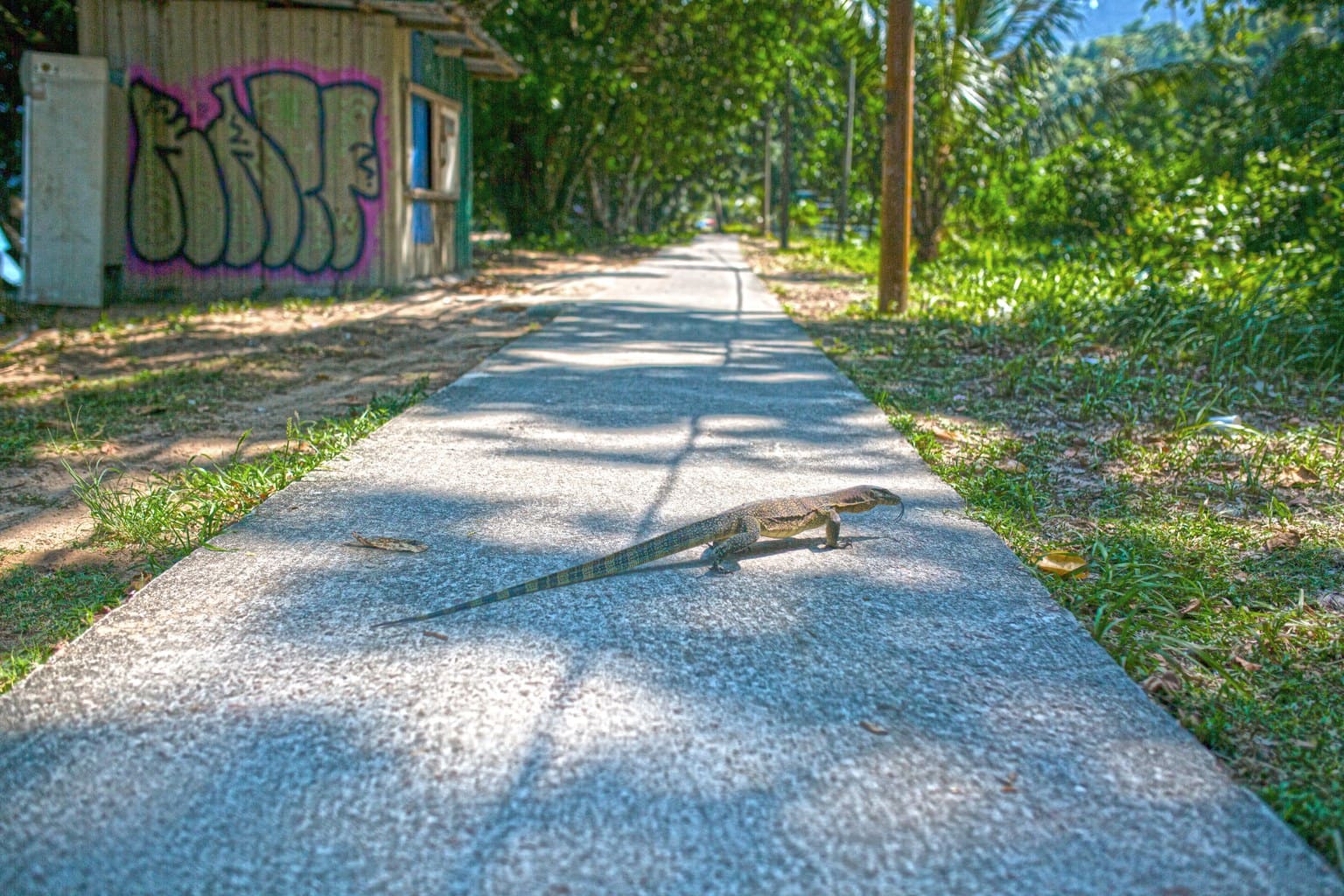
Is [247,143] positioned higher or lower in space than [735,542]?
higher

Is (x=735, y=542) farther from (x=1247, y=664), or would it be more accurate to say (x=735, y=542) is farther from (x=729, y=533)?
(x=1247, y=664)

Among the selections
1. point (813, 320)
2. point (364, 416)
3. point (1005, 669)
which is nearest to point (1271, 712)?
point (1005, 669)

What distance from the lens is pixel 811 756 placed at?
7.64 ft

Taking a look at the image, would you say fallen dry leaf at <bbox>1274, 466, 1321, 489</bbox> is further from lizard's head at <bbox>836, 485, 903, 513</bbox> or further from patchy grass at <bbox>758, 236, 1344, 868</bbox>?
lizard's head at <bbox>836, 485, 903, 513</bbox>

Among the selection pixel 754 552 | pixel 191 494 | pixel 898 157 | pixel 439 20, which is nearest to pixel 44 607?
pixel 191 494

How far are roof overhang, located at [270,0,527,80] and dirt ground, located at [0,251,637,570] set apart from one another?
10.0 feet

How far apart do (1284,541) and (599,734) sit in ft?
9.74

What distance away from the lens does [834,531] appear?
379 cm

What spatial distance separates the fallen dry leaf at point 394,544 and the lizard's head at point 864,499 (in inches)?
58.6

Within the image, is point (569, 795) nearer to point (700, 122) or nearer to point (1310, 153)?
point (1310, 153)

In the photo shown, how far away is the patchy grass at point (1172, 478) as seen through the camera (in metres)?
2.71

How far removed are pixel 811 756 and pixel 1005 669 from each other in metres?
0.74

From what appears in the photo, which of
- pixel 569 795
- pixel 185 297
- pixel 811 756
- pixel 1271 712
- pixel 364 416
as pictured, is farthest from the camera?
pixel 185 297

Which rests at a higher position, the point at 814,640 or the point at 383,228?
the point at 383,228
